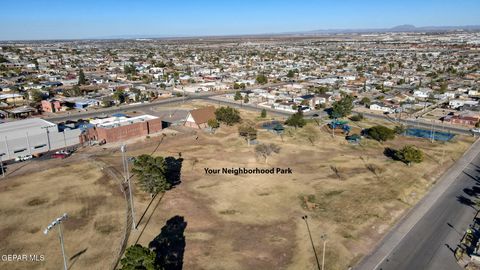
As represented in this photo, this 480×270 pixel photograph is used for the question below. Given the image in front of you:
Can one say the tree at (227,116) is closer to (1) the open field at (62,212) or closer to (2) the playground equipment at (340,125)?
(2) the playground equipment at (340,125)

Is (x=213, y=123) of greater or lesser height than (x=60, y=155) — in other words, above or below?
above

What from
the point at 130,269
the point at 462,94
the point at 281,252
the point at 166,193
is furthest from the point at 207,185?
the point at 462,94

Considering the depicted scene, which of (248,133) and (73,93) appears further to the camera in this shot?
(73,93)

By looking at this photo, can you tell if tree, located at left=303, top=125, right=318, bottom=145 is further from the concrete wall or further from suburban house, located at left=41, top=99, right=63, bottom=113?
suburban house, located at left=41, top=99, right=63, bottom=113

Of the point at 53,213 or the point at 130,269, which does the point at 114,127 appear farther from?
the point at 130,269

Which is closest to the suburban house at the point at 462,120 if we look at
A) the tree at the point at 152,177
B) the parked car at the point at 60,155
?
the tree at the point at 152,177

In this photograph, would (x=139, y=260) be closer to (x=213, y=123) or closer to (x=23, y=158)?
(x=23, y=158)

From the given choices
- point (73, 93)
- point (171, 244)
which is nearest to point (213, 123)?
point (171, 244)
